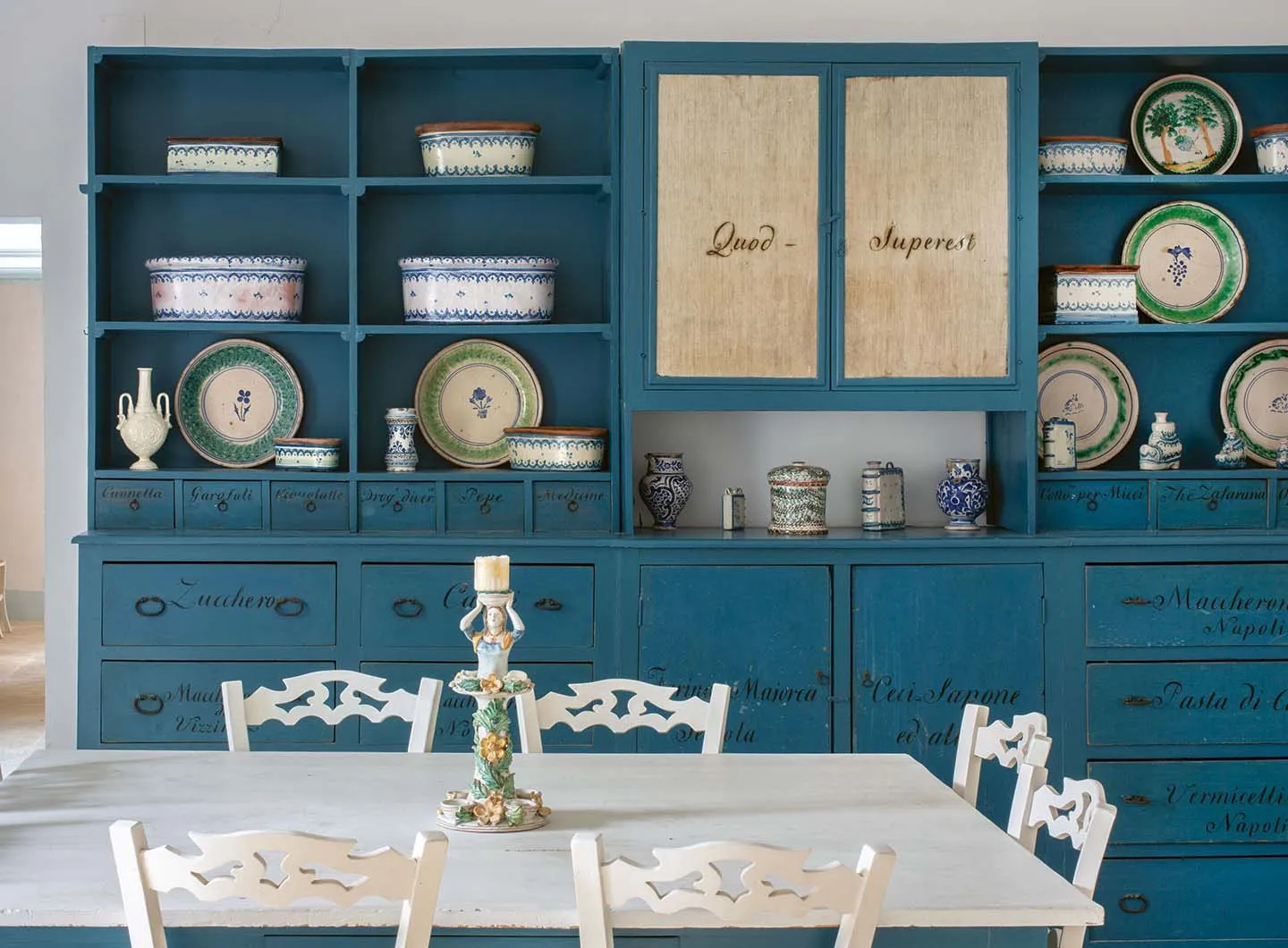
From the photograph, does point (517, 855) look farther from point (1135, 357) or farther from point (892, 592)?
point (1135, 357)

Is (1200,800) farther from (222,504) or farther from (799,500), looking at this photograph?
(222,504)

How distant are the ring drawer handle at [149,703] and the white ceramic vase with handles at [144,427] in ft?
2.00

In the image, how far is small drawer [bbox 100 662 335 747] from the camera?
12.3 feet

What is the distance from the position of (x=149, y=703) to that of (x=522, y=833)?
1.91 m

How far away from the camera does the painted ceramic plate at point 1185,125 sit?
4.16 metres

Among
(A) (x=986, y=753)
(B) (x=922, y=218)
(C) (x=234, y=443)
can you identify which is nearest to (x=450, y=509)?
(C) (x=234, y=443)

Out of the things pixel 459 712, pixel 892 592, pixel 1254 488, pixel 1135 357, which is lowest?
pixel 459 712

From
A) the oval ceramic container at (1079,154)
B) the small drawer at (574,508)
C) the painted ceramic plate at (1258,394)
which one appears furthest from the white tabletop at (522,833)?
the painted ceramic plate at (1258,394)

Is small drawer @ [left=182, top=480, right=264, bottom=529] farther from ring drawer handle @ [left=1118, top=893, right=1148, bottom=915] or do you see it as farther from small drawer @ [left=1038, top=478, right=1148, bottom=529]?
ring drawer handle @ [left=1118, top=893, right=1148, bottom=915]

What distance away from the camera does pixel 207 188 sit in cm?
407

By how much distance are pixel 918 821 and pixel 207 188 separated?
2.75m

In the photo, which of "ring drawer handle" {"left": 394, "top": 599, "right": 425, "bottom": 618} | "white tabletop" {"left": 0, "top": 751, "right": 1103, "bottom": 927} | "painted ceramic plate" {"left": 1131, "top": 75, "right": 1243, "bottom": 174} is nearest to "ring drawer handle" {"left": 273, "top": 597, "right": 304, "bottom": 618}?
"ring drawer handle" {"left": 394, "top": 599, "right": 425, "bottom": 618}

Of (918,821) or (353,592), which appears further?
(353,592)

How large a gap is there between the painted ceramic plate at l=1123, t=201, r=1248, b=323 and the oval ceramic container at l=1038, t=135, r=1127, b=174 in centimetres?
30
